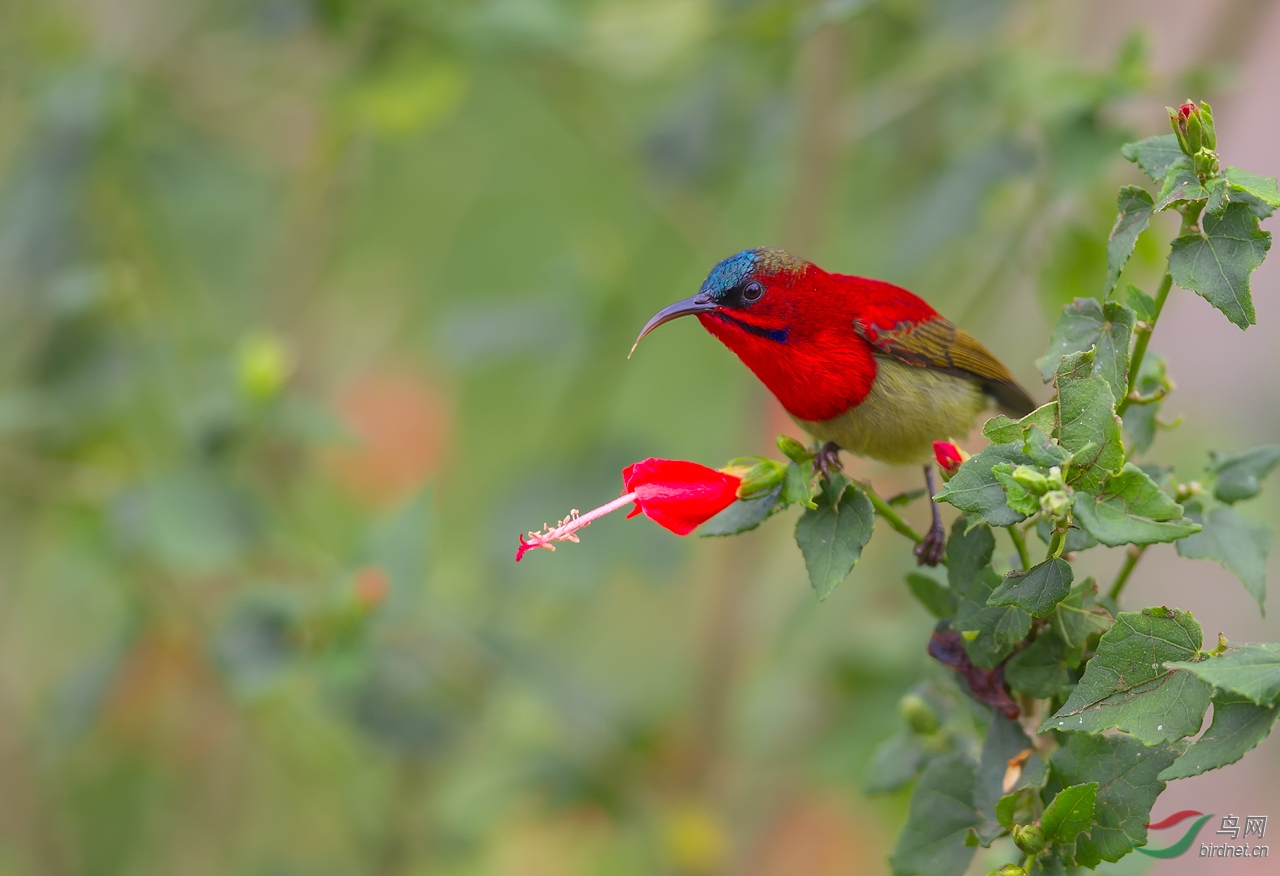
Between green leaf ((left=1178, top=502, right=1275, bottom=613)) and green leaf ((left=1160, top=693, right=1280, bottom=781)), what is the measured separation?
0.21 metres

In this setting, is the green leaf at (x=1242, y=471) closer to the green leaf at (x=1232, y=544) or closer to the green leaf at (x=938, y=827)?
the green leaf at (x=1232, y=544)

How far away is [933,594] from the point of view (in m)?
0.89

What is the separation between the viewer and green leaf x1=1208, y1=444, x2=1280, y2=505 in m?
0.95

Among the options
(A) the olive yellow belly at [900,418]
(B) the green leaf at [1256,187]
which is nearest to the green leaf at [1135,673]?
(B) the green leaf at [1256,187]

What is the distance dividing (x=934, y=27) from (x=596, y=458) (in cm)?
87

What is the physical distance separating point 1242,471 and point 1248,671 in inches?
13.5

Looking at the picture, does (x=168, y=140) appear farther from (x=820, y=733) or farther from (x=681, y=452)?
(x=820, y=733)

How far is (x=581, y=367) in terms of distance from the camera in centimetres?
210

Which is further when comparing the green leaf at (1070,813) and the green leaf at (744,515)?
the green leaf at (744,515)

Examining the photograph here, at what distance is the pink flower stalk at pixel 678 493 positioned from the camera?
0.85 meters

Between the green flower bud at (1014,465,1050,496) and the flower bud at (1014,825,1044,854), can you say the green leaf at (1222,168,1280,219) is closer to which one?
the green flower bud at (1014,465,1050,496)

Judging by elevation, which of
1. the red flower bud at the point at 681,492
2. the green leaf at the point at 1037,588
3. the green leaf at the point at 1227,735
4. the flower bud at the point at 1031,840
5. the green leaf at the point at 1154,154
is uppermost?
the green leaf at the point at 1154,154

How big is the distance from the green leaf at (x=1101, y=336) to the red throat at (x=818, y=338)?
1.02 feet

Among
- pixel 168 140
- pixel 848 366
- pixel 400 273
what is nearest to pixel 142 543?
pixel 168 140
